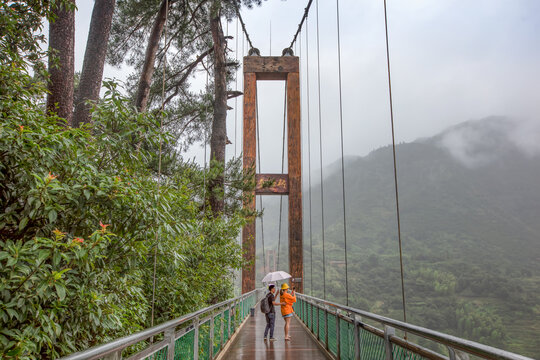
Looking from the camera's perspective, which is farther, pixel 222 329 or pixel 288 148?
pixel 288 148

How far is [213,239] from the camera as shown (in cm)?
509

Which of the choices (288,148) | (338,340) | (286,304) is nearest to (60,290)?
(338,340)

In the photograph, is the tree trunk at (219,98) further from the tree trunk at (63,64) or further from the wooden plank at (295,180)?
the tree trunk at (63,64)

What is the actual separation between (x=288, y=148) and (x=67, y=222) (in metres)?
8.48

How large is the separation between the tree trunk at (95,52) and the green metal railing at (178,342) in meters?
2.06

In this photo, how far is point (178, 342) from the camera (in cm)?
227

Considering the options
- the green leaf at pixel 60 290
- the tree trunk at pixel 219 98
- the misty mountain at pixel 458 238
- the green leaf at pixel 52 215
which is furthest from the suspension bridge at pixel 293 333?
the misty mountain at pixel 458 238

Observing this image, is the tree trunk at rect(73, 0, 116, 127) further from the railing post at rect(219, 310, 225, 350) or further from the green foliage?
the railing post at rect(219, 310, 225, 350)

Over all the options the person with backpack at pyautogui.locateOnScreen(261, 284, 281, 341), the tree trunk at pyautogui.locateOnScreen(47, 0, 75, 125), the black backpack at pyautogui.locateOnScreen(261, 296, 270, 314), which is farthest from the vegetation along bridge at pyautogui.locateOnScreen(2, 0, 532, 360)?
the tree trunk at pyautogui.locateOnScreen(47, 0, 75, 125)

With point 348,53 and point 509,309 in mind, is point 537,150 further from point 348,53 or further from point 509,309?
point 348,53

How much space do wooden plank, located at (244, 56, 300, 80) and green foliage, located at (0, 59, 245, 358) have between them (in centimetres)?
857

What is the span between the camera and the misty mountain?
8.07 m

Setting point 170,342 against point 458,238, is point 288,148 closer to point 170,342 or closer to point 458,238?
point 170,342

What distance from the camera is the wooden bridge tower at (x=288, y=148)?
960cm
